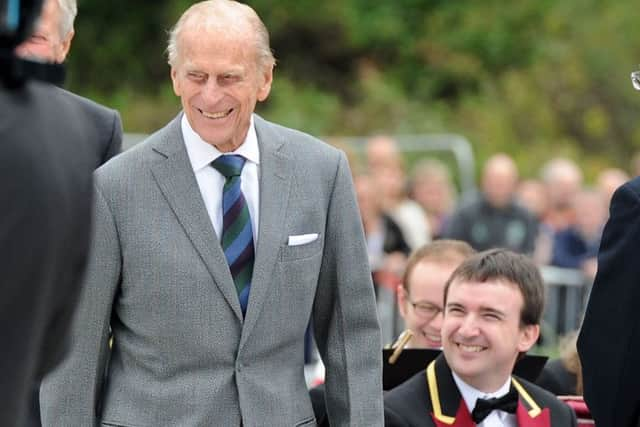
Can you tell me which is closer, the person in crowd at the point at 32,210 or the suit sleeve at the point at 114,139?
the person in crowd at the point at 32,210

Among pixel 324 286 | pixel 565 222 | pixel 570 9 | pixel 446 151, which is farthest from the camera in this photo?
pixel 570 9

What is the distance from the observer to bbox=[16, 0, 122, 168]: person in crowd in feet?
14.9

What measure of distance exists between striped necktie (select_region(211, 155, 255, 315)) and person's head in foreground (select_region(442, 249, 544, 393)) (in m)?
1.04

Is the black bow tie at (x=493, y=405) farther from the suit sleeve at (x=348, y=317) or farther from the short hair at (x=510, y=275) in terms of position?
the suit sleeve at (x=348, y=317)

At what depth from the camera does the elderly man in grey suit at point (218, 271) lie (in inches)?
173

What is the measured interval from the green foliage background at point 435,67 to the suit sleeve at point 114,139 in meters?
19.1

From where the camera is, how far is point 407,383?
5.28 meters

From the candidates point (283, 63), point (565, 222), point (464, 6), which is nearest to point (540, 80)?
point (464, 6)

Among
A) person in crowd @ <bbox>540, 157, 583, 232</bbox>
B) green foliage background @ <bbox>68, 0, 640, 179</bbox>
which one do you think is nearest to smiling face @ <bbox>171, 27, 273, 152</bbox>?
person in crowd @ <bbox>540, 157, 583, 232</bbox>

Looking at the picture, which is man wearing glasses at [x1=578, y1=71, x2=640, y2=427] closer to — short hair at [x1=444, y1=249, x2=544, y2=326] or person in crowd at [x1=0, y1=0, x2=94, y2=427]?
short hair at [x1=444, y1=249, x2=544, y2=326]

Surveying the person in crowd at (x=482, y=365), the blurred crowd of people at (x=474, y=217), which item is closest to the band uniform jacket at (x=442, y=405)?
the person in crowd at (x=482, y=365)

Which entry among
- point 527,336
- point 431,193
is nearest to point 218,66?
point 527,336

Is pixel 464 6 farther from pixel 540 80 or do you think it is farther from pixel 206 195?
pixel 206 195

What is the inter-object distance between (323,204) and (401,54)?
22.7 metres
